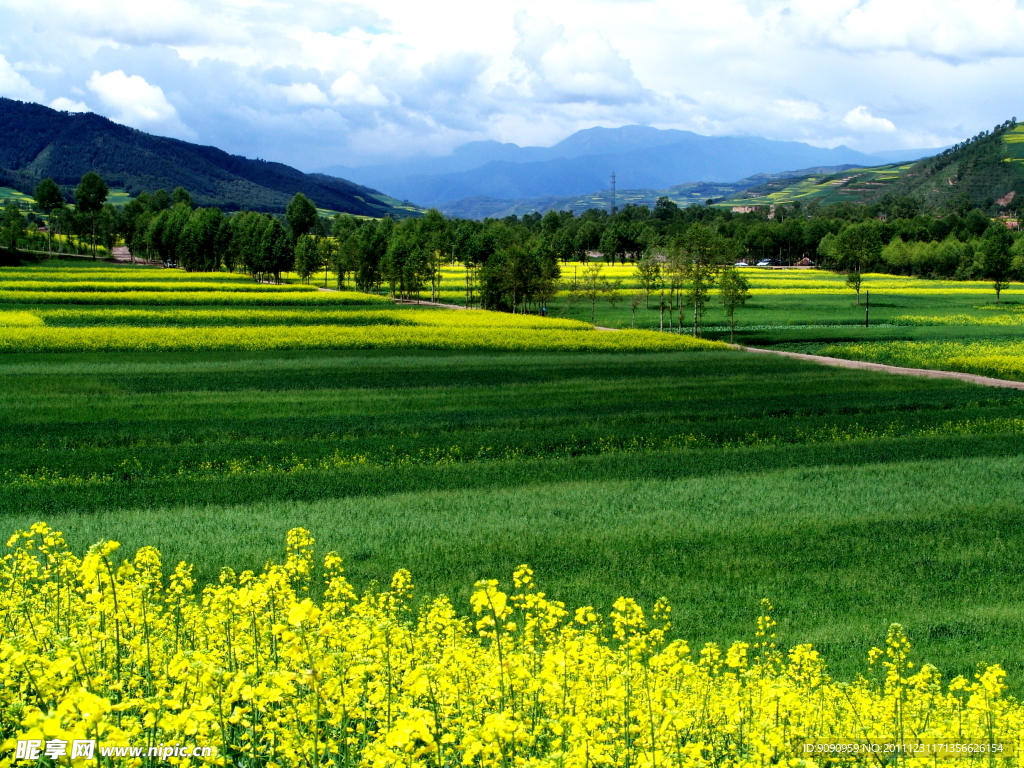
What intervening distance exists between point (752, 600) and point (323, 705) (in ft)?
35.9

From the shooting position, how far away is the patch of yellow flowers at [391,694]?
623 centimetres

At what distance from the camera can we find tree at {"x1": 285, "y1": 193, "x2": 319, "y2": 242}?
483 ft

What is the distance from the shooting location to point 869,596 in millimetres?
16578

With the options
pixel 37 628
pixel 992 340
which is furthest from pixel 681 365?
pixel 37 628

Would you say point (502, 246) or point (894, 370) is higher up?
point (502, 246)

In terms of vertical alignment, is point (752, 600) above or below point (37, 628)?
below

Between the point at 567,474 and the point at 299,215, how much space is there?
130747mm

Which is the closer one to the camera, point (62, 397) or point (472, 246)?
point (62, 397)

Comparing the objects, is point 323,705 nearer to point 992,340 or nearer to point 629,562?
point 629,562

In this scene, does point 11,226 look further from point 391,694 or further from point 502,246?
point 391,694

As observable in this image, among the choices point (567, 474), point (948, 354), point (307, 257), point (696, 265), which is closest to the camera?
point (567, 474)

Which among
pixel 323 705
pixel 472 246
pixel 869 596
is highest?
pixel 472 246

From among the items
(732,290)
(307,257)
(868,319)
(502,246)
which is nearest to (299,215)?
(307,257)

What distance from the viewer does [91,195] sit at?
14475cm
